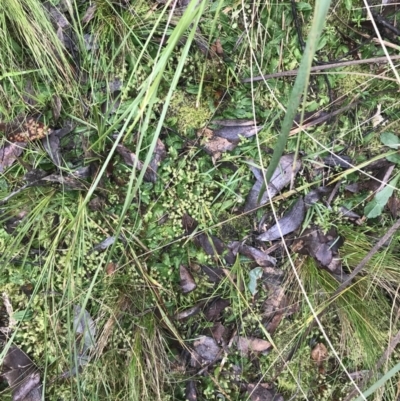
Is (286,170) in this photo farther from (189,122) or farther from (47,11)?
(47,11)

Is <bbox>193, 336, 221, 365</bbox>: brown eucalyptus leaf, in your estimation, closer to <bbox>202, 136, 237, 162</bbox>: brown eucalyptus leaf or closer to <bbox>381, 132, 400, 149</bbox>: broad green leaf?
<bbox>202, 136, 237, 162</bbox>: brown eucalyptus leaf

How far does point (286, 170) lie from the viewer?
4.99 feet

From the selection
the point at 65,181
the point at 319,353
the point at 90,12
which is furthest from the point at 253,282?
the point at 90,12

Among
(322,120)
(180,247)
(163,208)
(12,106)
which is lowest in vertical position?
(180,247)

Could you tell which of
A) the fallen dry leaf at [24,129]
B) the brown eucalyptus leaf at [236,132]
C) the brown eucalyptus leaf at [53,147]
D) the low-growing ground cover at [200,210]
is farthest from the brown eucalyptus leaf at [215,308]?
the fallen dry leaf at [24,129]

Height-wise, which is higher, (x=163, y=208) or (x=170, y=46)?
(x=170, y=46)

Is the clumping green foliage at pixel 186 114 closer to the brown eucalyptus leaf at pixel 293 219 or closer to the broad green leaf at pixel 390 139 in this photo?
the brown eucalyptus leaf at pixel 293 219

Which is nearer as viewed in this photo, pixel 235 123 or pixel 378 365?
pixel 378 365

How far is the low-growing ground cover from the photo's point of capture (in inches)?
58.2

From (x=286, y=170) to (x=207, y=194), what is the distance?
29 cm

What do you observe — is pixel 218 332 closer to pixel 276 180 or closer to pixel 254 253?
pixel 254 253

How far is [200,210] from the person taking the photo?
1.53 metres

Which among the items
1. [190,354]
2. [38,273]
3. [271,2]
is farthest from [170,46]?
[190,354]

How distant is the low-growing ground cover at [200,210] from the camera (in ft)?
4.85
